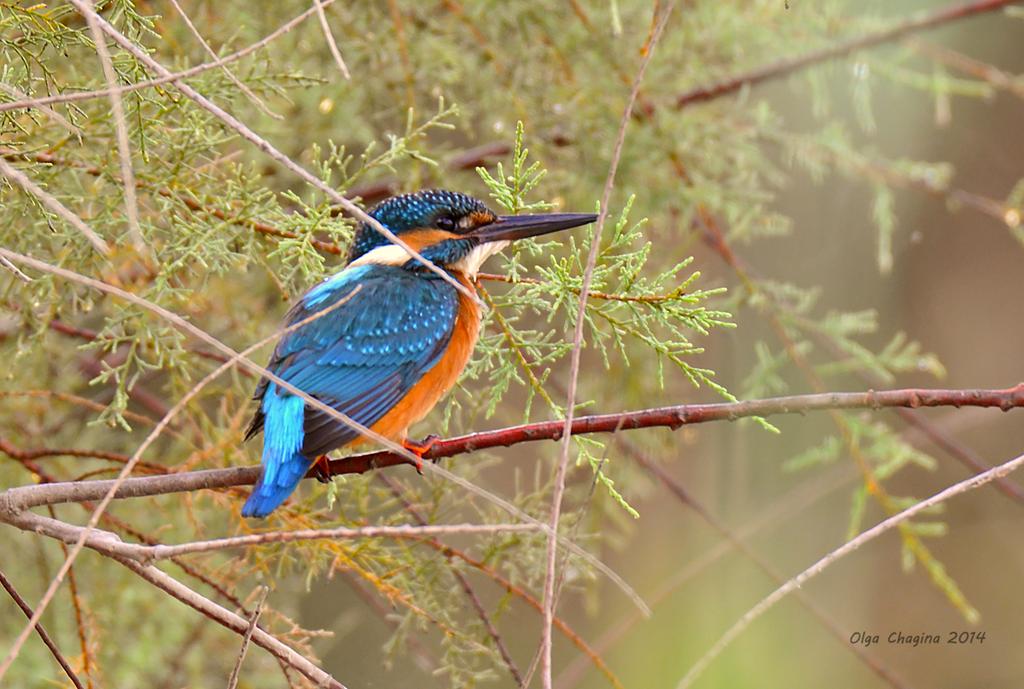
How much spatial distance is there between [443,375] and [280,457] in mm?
562

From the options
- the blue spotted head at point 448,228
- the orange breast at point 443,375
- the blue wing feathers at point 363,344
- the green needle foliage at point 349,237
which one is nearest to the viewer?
the green needle foliage at point 349,237

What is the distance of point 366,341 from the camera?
2451 mm

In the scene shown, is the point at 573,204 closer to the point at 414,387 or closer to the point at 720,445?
the point at 414,387

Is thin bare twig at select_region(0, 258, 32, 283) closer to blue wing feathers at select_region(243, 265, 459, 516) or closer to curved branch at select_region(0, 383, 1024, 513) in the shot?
curved branch at select_region(0, 383, 1024, 513)

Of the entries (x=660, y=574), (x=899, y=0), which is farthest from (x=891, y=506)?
(x=899, y=0)

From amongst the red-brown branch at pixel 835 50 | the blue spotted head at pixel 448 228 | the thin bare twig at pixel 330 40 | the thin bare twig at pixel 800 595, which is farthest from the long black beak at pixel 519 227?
the thin bare twig at pixel 330 40

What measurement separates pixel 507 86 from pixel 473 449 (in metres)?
1.41

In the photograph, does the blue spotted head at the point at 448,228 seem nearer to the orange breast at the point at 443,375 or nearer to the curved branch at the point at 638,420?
the orange breast at the point at 443,375

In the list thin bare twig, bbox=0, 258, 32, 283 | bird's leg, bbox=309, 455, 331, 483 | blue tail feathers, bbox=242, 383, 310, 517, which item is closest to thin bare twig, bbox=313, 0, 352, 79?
thin bare twig, bbox=0, 258, 32, 283

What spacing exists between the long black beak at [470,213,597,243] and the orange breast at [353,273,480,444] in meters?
0.20

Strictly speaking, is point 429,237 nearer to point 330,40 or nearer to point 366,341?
point 366,341

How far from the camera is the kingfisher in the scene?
232 cm

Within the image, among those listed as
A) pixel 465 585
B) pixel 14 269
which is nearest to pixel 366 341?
pixel 465 585

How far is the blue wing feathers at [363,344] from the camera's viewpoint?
231 centimetres
